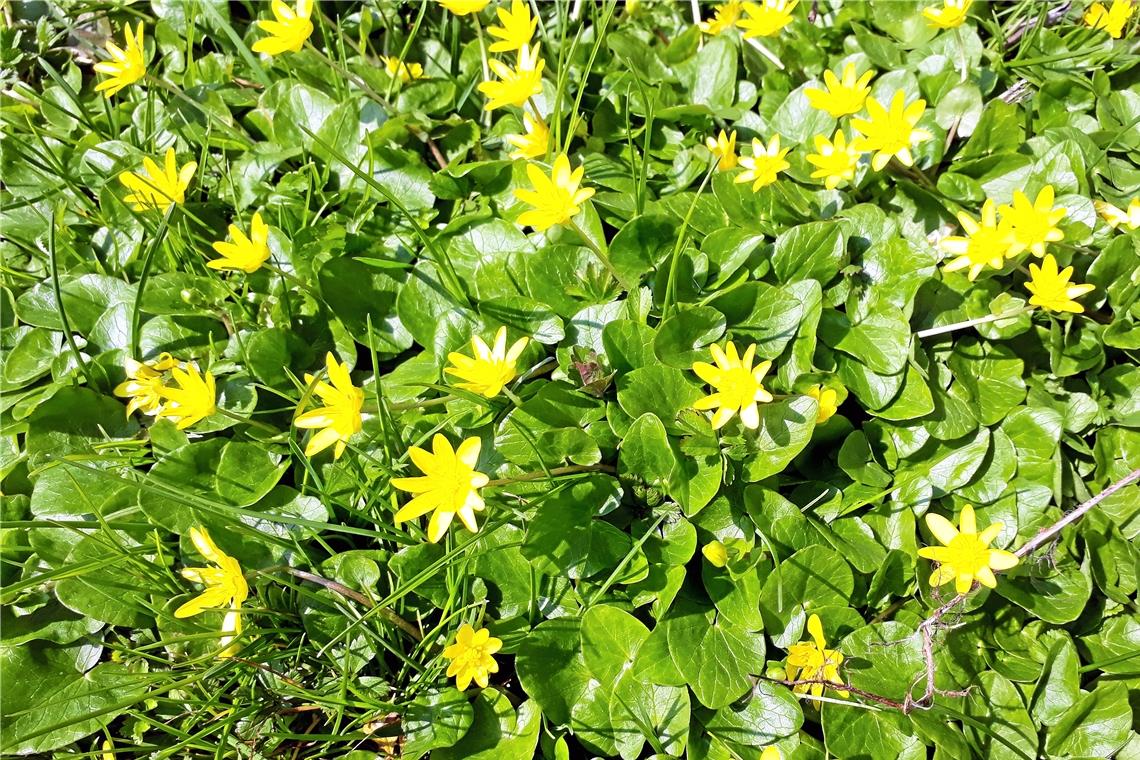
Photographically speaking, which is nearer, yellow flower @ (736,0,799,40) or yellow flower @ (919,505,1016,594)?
yellow flower @ (919,505,1016,594)

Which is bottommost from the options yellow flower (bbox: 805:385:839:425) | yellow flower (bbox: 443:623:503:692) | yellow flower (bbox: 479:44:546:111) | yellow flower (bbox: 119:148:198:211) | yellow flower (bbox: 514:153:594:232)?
yellow flower (bbox: 443:623:503:692)

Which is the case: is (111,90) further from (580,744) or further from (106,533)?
(580,744)

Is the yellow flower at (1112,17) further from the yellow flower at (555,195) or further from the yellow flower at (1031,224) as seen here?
the yellow flower at (555,195)

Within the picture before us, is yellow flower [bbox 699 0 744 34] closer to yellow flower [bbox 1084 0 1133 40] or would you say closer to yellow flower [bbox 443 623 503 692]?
yellow flower [bbox 1084 0 1133 40]

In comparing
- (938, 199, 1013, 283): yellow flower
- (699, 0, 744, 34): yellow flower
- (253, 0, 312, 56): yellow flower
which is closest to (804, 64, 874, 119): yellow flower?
(938, 199, 1013, 283): yellow flower

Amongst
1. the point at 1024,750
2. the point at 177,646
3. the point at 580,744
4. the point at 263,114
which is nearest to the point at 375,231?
the point at 263,114

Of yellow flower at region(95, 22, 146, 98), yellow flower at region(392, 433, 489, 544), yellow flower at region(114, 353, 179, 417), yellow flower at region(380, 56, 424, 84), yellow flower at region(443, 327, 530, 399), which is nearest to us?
yellow flower at region(392, 433, 489, 544)
